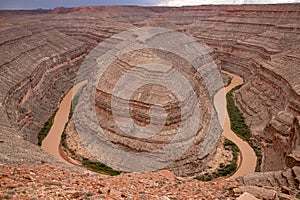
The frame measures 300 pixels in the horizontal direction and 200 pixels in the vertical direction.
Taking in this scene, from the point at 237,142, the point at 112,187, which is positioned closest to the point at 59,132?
the point at 237,142

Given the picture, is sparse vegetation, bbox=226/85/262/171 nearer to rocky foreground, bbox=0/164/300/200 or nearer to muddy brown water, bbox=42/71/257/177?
muddy brown water, bbox=42/71/257/177

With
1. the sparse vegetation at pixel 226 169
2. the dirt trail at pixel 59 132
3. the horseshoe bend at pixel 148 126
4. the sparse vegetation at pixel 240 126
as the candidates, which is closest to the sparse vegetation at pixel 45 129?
the horseshoe bend at pixel 148 126

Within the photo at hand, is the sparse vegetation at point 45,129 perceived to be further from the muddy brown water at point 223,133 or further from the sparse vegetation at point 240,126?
the sparse vegetation at point 240,126

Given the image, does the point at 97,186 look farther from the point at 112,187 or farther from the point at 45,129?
the point at 45,129

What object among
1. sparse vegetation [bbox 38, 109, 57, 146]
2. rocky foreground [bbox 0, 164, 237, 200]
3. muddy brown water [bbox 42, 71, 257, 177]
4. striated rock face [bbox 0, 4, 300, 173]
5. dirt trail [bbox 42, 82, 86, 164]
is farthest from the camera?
sparse vegetation [bbox 38, 109, 57, 146]

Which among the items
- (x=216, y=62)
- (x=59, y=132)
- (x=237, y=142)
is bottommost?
(x=59, y=132)

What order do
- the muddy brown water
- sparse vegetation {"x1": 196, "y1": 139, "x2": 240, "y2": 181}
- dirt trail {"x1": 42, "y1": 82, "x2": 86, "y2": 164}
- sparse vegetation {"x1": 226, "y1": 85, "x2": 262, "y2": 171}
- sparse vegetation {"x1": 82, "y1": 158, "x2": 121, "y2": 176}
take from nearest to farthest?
sparse vegetation {"x1": 196, "y1": 139, "x2": 240, "y2": 181}
sparse vegetation {"x1": 82, "y1": 158, "x2": 121, "y2": 176}
the muddy brown water
dirt trail {"x1": 42, "y1": 82, "x2": 86, "y2": 164}
sparse vegetation {"x1": 226, "y1": 85, "x2": 262, "y2": 171}

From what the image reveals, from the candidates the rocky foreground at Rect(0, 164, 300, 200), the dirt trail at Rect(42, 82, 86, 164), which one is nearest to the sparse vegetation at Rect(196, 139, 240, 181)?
the rocky foreground at Rect(0, 164, 300, 200)

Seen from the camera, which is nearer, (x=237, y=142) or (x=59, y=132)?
(x=237, y=142)
